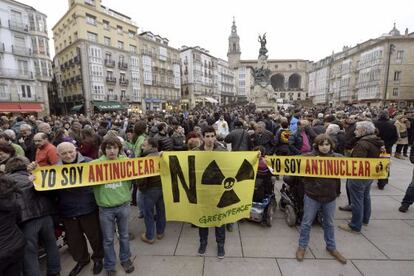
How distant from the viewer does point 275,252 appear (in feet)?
12.8

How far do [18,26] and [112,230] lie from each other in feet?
131

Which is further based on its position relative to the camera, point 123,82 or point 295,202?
point 123,82

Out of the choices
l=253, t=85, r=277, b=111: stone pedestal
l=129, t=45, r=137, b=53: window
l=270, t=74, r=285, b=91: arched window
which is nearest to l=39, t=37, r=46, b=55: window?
l=129, t=45, r=137, b=53: window

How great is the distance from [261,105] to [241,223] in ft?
87.4

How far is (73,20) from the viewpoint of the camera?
36062 millimetres

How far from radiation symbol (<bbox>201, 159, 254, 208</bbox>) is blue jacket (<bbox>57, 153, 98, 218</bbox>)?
1.72 m

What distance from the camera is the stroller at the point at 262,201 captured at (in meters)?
4.72

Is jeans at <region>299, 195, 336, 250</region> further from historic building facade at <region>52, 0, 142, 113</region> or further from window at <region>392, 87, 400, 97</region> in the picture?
window at <region>392, 87, 400, 97</region>

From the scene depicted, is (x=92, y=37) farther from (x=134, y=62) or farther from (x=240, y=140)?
(x=240, y=140)

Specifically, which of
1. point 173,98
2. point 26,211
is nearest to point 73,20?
point 173,98

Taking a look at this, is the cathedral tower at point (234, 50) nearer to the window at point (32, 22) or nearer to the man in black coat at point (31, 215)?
the window at point (32, 22)

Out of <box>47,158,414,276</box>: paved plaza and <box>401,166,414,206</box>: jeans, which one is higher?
<box>401,166,414,206</box>: jeans

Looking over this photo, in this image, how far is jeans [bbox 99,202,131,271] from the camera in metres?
3.33

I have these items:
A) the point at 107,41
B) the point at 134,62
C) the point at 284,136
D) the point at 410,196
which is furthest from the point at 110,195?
the point at 134,62
